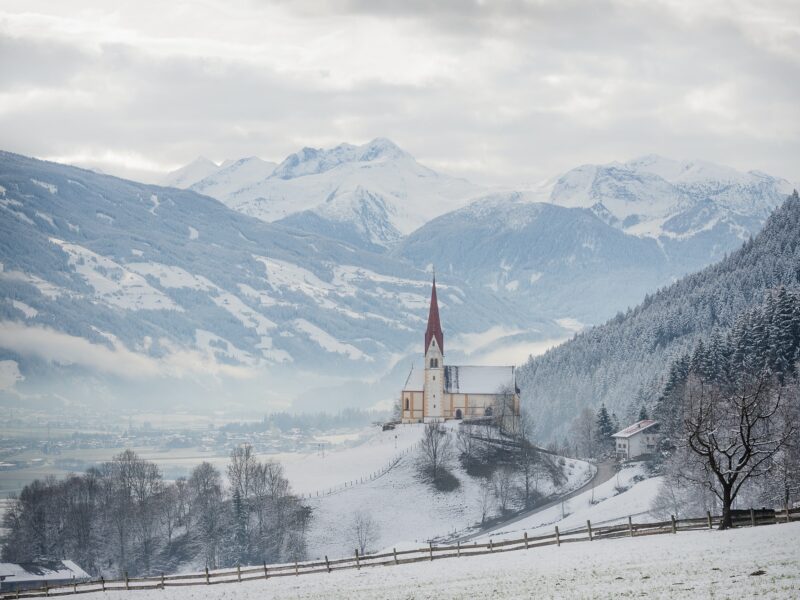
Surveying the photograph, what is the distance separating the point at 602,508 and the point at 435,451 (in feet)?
133

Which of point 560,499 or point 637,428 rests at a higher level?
point 637,428

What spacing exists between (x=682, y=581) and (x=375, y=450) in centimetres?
12559

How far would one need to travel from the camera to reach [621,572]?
62.2 m

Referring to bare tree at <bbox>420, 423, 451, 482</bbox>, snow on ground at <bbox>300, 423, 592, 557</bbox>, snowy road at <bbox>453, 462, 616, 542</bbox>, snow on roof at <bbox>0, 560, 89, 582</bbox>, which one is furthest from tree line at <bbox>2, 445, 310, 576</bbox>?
snowy road at <bbox>453, 462, 616, 542</bbox>

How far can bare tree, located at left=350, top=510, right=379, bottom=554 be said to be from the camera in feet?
472

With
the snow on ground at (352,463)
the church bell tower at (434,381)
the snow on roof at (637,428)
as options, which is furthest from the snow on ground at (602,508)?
the church bell tower at (434,381)

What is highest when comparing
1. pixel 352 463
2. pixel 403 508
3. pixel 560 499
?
pixel 352 463

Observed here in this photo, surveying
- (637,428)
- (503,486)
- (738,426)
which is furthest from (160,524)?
(738,426)

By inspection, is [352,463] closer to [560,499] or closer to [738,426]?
[560,499]

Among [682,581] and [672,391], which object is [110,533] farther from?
[682,581]

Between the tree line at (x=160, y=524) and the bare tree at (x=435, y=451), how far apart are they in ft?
62.2

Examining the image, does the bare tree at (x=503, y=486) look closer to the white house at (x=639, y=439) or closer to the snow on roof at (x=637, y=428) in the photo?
the white house at (x=639, y=439)

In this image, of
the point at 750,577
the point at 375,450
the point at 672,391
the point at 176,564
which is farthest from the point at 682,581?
the point at 375,450

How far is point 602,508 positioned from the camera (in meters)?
130
